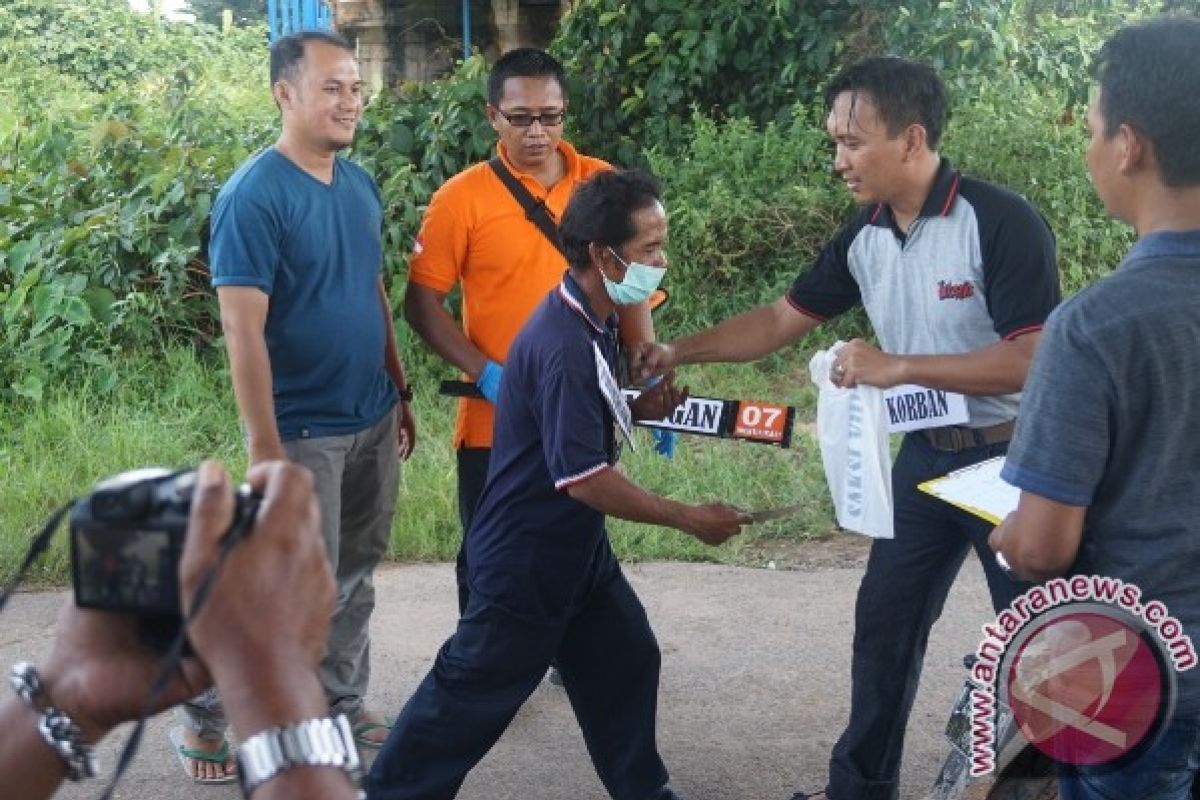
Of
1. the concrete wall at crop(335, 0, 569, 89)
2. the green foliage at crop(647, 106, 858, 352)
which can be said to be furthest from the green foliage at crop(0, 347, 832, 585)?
the concrete wall at crop(335, 0, 569, 89)

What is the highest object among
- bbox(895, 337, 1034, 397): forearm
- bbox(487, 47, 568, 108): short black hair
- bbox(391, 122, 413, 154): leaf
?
bbox(487, 47, 568, 108): short black hair

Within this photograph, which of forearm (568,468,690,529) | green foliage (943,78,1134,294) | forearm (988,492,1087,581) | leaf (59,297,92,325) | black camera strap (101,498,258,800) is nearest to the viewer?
black camera strap (101,498,258,800)

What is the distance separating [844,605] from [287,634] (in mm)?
4314

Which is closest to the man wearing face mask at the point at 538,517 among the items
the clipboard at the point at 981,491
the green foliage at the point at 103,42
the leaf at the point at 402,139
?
the clipboard at the point at 981,491

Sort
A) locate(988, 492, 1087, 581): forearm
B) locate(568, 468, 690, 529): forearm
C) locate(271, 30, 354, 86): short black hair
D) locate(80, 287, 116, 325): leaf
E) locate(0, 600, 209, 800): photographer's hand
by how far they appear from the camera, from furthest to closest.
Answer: locate(80, 287, 116, 325): leaf < locate(271, 30, 354, 86): short black hair < locate(568, 468, 690, 529): forearm < locate(988, 492, 1087, 581): forearm < locate(0, 600, 209, 800): photographer's hand

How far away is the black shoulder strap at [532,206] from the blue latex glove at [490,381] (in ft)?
1.41

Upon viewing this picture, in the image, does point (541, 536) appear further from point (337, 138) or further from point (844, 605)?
point (844, 605)

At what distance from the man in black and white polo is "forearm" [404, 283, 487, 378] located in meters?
1.16

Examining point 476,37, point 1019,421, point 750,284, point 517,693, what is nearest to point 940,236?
point 1019,421

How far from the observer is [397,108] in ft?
29.0

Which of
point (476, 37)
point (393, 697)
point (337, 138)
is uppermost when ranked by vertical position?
point (476, 37)

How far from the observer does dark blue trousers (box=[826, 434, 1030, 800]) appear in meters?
3.62

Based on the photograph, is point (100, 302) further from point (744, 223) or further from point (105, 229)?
point (744, 223)

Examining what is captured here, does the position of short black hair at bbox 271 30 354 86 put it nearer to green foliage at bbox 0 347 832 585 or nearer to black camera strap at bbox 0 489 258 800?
green foliage at bbox 0 347 832 585
